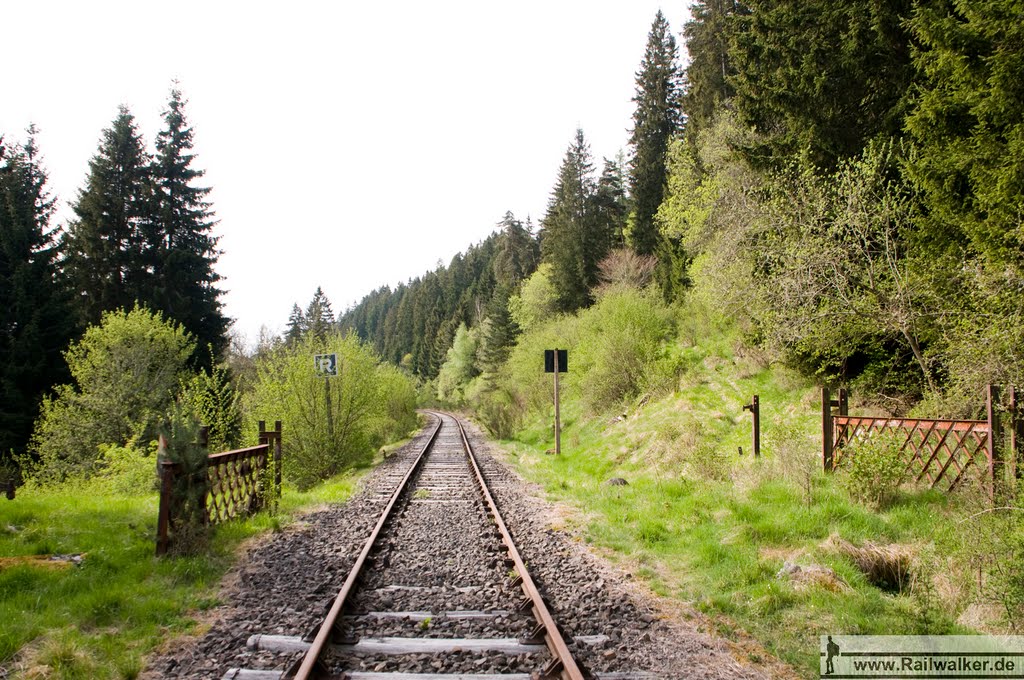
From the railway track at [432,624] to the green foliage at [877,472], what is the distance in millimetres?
4538

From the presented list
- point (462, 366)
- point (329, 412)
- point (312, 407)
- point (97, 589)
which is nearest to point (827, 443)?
point (97, 589)

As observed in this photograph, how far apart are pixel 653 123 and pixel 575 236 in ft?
32.3

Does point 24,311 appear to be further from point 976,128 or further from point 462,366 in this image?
point 462,366

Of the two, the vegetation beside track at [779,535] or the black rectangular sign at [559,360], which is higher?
the black rectangular sign at [559,360]

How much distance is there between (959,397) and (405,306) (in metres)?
115

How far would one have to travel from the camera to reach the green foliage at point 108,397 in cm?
1888

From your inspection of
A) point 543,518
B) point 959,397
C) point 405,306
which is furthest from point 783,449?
point 405,306

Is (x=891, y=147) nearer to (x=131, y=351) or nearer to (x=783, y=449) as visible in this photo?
(x=783, y=449)

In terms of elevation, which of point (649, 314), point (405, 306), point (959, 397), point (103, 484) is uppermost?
point (405, 306)

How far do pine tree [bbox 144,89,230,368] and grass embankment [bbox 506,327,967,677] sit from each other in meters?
23.0

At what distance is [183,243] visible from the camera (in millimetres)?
30703

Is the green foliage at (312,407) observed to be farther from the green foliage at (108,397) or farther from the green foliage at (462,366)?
the green foliage at (462,366)

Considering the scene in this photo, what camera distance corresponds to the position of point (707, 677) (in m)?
3.89

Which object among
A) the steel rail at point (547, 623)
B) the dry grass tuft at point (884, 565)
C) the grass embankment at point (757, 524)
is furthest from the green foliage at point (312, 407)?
the dry grass tuft at point (884, 565)
